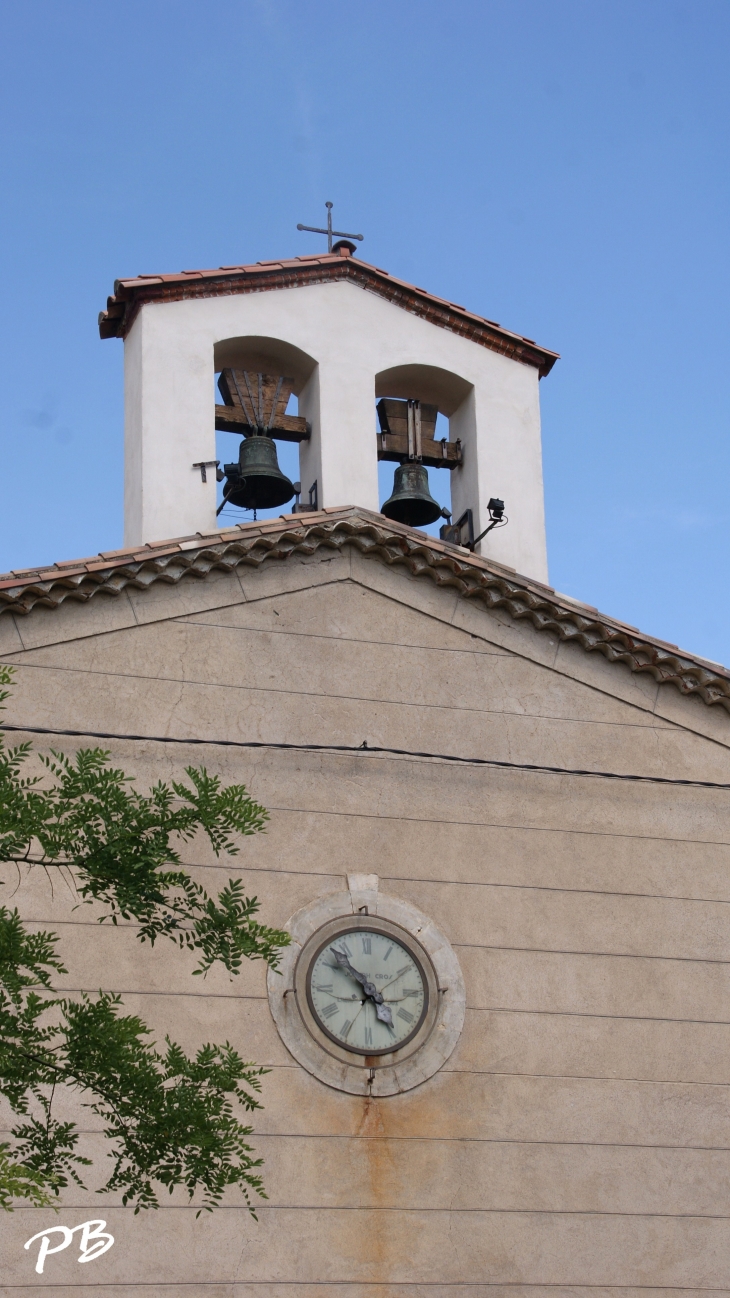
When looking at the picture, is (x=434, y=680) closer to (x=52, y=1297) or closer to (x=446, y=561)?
(x=446, y=561)

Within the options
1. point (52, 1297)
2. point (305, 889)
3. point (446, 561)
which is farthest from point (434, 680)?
point (52, 1297)

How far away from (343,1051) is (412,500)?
4.52m

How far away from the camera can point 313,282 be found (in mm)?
14570

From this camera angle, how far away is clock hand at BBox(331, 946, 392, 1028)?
457 inches

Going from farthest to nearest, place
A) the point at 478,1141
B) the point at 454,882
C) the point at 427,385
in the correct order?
1. the point at 427,385
2. the point at 454,882
3. the point at 478,1141

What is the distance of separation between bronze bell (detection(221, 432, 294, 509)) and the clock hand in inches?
150

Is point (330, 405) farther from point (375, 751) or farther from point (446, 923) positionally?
point (446, 923)

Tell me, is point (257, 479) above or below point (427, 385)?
below

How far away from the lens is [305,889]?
11.8 metres

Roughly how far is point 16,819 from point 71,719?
3763mm

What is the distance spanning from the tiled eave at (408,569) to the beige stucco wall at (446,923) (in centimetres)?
12

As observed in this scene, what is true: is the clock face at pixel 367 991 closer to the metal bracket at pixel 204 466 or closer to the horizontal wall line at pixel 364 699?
the horizontal wall line at pixel 364 699
